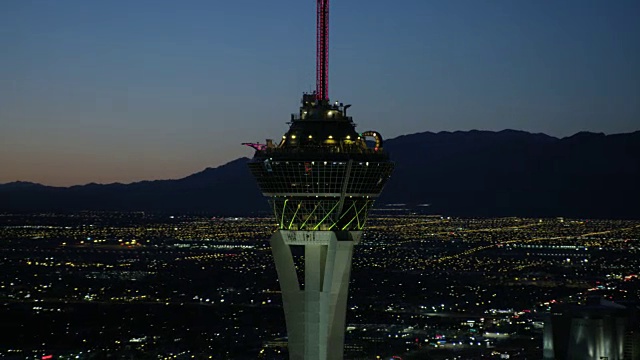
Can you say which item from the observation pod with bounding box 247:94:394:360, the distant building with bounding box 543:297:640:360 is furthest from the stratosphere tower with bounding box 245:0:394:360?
the distant building with bounding box 543:297:640:360

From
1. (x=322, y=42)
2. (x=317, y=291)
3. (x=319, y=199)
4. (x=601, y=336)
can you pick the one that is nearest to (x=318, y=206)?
(x=319, y=199)

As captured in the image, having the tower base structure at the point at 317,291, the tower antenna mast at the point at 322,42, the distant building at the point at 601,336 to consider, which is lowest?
the distant building at the point at 601,336

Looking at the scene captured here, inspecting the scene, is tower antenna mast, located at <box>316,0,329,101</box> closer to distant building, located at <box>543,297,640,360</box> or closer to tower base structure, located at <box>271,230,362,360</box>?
tower base structure, located at <box>271,230,362,360</box>

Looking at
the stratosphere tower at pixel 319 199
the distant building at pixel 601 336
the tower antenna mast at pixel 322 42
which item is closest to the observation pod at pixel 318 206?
the stratosphere tower at pixel 319 199

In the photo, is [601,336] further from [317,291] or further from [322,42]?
[322,42]

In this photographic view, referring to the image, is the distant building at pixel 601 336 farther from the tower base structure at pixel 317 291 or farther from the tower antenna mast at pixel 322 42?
the tower antenna mast at pixel 322 42

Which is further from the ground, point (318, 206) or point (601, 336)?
point (318, 206)
